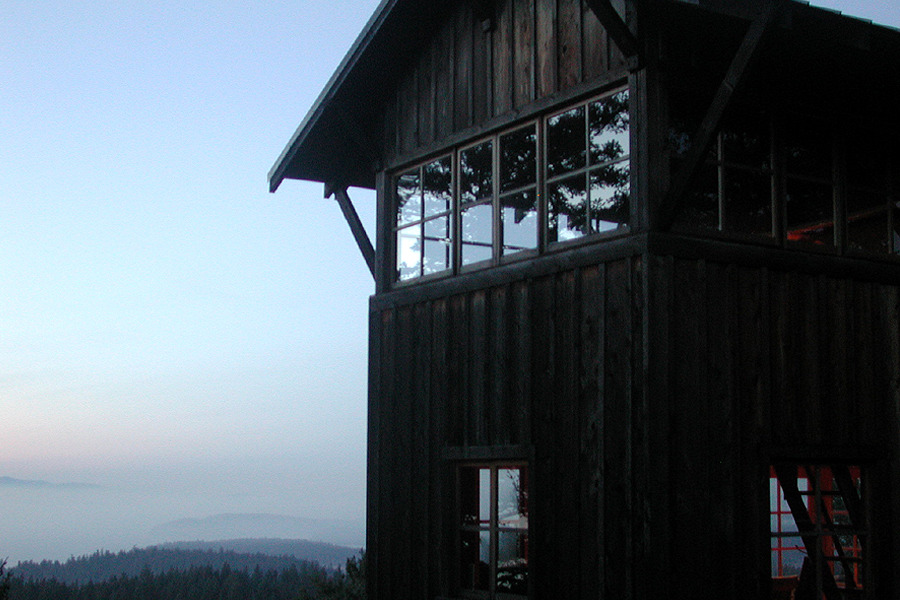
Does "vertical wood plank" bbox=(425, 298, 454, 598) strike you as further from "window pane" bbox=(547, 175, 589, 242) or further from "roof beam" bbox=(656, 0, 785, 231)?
"roof beam" bbox=(656, 0, 785, 231)

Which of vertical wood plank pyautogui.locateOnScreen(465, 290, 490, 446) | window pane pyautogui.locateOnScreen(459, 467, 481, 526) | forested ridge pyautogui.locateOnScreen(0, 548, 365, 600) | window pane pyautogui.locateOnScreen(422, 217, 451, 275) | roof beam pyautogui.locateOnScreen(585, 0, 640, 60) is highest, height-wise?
roof beam pyautogui.locateOnScreen(585, 0, 640, 60)

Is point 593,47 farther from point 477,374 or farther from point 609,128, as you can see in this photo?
point 477,374

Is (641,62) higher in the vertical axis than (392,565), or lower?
higher

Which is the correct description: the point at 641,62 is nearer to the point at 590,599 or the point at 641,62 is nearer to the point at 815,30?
the point at 815,30

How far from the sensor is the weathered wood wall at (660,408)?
8.75m

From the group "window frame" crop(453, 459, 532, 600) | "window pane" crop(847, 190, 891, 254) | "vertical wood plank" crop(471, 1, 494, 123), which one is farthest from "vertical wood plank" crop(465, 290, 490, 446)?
"window pane" crop(847, 190, 891, 254)

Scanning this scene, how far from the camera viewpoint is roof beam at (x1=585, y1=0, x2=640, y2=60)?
8.94 meters

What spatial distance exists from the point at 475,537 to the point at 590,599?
1.94 meters

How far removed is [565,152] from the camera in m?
9.96

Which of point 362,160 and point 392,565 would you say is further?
point 362,160

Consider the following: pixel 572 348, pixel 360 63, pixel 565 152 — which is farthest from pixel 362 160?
pixel 572 348

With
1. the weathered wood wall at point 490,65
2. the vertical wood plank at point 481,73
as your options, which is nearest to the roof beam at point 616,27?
the weathered wood wall at point 490,65

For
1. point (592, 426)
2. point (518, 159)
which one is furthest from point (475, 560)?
point (518, 159)

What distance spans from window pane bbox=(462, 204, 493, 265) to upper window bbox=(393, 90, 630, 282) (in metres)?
0.01
